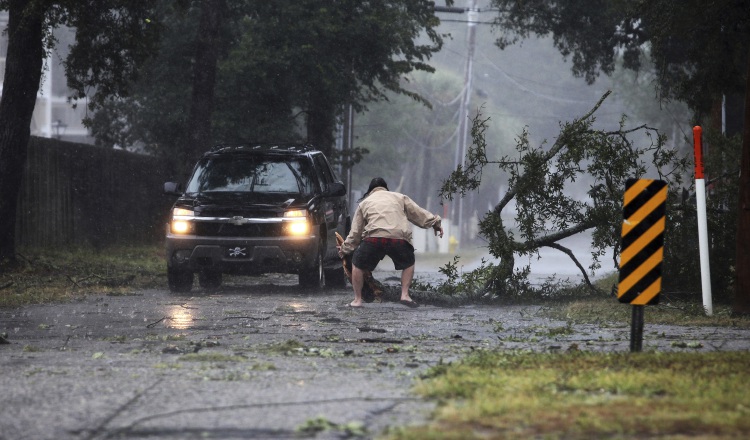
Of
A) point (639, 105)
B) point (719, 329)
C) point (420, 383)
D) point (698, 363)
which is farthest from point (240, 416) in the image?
point (639, 105)

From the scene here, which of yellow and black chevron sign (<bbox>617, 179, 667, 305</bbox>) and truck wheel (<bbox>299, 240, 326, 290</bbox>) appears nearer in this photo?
yellow and black chevron sign (<bbox>617, 179, 667, 305</bbox>)

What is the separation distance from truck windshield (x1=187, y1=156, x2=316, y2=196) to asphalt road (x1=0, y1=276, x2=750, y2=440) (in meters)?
1.99

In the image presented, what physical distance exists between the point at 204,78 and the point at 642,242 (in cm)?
1678

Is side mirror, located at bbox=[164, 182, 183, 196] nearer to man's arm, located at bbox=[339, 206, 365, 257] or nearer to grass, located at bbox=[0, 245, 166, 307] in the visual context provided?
grass, located at bbox=[0, 245, 166, 307]

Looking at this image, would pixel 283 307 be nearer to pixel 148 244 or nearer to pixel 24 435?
pixel 24 435

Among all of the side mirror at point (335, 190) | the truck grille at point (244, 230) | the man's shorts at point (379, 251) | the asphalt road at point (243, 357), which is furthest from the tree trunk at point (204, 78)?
the man's shorts at point (379, 251)

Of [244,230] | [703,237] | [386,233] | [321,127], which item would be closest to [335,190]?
[244,230]

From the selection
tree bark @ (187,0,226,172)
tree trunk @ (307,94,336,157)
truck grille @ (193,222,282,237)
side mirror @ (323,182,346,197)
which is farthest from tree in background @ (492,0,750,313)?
tree bark @ (187,0,226,172)

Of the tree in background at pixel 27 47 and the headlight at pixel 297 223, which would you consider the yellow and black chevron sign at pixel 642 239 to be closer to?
the headlight at pixel 297 223

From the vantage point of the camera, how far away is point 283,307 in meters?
14.2

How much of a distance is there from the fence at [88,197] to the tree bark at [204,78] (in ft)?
7.81

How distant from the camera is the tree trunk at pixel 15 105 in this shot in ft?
60.5

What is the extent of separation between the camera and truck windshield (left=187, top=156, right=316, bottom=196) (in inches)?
677

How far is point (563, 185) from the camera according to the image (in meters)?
15.6
